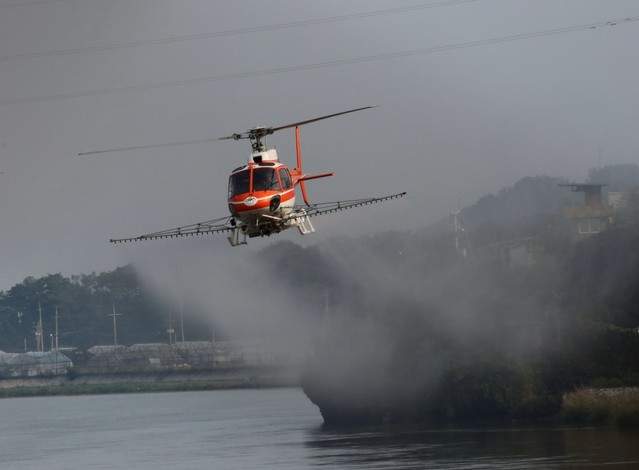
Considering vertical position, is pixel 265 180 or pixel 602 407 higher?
pixel 265 180

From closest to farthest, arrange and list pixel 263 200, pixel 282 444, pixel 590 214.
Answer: pixel 263 200, pixel 282 444, pixel 590 214

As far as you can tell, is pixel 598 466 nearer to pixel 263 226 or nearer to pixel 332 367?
pixel 263 226

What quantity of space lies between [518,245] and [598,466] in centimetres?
4993

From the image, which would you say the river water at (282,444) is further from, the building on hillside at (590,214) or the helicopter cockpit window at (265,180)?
the building on hillside at (590,214)

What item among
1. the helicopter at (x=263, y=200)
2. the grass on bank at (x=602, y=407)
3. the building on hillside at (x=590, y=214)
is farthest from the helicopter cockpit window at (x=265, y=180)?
the building on hillside at (x=590, y=214)

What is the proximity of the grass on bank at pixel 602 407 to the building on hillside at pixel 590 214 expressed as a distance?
78.4 feet

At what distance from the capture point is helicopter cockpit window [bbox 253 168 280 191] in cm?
6481

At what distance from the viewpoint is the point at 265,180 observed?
6519 centimetres

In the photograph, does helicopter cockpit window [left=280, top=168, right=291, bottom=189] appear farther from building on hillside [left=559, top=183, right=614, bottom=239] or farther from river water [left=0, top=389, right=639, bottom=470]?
building on hillside [left=559, top=183, right=614, bottom=239]

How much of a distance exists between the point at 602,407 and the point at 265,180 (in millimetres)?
46273

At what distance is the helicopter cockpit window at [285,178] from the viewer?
6631 centimetres

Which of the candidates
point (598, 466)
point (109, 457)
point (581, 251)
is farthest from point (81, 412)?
point (598, 466)

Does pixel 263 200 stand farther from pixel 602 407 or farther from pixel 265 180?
pixel 602 407

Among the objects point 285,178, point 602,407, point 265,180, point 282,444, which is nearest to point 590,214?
point 602,407
